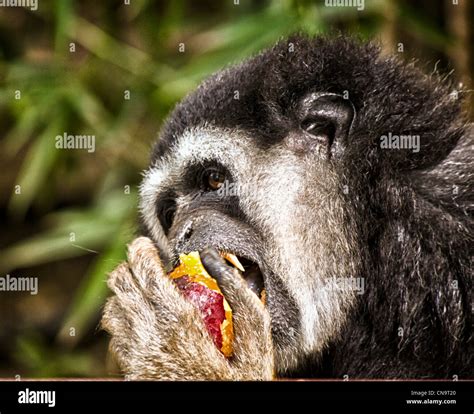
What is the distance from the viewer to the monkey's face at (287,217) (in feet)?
9.61

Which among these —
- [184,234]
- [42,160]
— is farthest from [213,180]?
[42,160]

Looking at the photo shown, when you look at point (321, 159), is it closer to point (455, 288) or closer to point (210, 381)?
point (455, 288)

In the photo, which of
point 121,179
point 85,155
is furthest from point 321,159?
point 85,155

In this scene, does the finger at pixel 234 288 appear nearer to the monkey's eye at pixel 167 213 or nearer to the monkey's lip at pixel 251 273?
the monkey's lip at pixel 251 273

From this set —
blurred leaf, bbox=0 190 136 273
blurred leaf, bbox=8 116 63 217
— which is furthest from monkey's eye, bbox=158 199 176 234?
blurred leaf, bbox=8 116 63 217

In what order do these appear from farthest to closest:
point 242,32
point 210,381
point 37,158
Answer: point 37,158 → point 242,32 → point 210,381

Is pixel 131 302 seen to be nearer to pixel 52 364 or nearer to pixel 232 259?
pixel 232 259

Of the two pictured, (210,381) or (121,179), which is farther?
(121,179)

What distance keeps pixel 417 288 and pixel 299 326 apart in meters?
0.41

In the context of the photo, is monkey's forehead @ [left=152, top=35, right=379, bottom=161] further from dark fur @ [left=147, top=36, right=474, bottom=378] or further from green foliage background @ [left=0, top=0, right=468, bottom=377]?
green foliage background @ [left=0, top=0, right=468, bottom=377]

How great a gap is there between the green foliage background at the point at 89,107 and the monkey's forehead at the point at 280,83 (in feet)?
2.83

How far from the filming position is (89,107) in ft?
19.2
